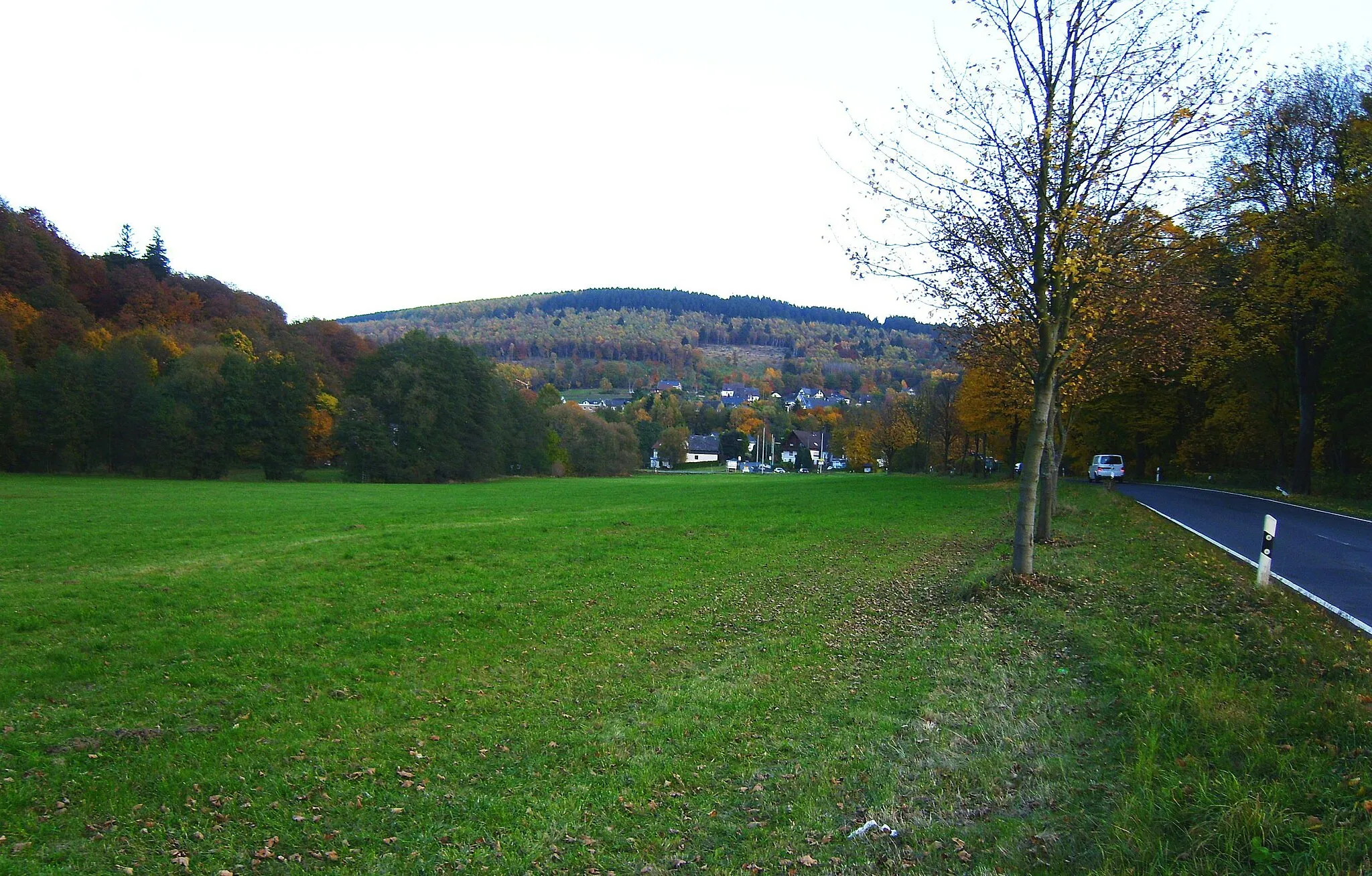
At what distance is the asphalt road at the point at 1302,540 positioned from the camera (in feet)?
37.6

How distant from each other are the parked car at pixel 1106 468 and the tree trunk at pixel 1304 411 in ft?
50.0

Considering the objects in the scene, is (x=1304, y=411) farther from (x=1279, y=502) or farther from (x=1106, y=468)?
(x=1106, y=468)

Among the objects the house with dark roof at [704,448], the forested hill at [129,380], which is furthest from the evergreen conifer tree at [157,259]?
the house with dark roof at [704,448]

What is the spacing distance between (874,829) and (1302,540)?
16.6m

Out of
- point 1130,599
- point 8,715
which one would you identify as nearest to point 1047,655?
point 1130,599

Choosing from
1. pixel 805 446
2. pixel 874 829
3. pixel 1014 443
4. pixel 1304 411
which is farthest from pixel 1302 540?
pixel 805 446

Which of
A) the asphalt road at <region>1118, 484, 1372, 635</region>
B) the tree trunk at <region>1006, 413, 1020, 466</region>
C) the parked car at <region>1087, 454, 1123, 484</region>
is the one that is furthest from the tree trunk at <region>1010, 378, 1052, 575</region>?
the tree trunk at <region>1006, 413, 1020, 466</region>

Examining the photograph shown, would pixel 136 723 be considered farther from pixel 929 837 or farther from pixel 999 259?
pixel 999 259

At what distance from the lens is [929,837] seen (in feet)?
18.0

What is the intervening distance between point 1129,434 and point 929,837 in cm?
5550

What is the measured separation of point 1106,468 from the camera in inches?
1951

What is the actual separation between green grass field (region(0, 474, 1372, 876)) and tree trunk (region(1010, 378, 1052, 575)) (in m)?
0.66

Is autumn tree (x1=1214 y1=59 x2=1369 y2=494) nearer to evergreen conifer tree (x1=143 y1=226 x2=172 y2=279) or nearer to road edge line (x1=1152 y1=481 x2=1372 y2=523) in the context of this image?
road edge line (x1=1152 y1=481 x2=1372 y2=523)

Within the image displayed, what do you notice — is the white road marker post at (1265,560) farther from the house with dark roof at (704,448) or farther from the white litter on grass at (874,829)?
the house with dark roof at (704,448)
